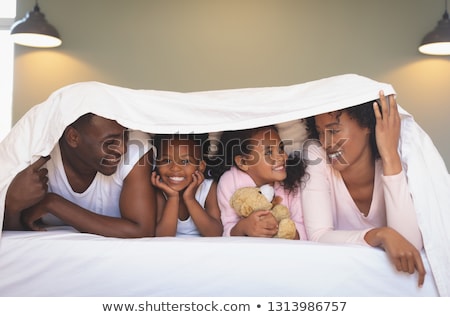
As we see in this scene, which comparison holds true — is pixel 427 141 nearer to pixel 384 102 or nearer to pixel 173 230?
pixel 384 102

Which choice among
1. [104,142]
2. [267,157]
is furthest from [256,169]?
[104,142]

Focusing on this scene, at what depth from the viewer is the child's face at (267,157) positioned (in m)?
1.25

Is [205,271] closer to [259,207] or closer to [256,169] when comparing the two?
[259,207]

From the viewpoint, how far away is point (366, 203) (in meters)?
1.19

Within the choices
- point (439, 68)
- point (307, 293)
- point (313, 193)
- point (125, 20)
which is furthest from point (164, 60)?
point (307, 293)

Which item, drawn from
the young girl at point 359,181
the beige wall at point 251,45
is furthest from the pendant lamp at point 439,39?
the young girl at point 359,181

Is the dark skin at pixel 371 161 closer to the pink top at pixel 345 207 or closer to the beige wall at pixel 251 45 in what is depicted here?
the pink top at pixel 345 207

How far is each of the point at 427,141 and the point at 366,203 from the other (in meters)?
0.23

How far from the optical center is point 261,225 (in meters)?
1.13

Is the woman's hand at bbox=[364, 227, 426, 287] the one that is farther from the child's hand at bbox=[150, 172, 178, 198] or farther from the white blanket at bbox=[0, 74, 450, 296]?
the child's hand at bbox=[150, 172, 178, 198]

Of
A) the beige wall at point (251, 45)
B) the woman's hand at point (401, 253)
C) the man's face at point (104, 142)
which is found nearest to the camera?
the woman's hand at point (401, 253)

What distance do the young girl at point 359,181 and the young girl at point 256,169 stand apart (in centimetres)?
6

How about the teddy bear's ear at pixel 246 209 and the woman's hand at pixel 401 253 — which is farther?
the teddy bear's ear at pixel 246 209

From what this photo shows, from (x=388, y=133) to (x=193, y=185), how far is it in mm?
514
